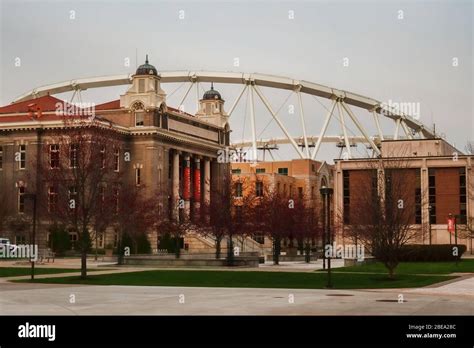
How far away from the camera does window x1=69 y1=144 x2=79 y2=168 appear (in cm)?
4075

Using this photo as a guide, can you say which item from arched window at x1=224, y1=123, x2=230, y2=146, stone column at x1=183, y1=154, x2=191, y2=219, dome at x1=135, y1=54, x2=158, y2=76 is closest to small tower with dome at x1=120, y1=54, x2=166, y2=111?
dome at x1=135, y1=54, x2=158, y2=76

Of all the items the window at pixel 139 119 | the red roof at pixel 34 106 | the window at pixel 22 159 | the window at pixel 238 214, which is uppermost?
the red roof at pixel 34 106

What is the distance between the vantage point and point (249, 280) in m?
36.7

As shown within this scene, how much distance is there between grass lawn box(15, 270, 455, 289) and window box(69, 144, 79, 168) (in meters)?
Answer: 6.42

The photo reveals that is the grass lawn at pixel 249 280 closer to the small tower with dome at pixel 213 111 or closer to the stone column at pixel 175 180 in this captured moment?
the stone column at pixel 175 180

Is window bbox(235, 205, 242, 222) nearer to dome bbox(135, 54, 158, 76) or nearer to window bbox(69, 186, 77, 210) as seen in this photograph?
window bbox(69, 186, 77, 210)

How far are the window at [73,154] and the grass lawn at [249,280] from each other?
6424mm

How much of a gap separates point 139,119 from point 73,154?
48.2 m

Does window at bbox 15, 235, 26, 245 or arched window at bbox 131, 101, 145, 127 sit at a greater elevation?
arched window at bbox 131, 101, 145, 127

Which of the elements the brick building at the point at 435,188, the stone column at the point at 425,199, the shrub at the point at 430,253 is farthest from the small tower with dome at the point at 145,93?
the shrub at the point at 430,253

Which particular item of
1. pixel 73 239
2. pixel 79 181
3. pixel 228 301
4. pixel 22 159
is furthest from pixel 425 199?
pixel 228 301

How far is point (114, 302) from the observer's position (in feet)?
79.2

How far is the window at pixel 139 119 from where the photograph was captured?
8994 centimetres
